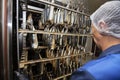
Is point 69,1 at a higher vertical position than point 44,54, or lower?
higher

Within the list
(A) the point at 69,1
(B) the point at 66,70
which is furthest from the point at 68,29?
(B) the point at 66,70

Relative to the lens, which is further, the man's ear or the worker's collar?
the man's ear

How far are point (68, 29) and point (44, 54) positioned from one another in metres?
0.43

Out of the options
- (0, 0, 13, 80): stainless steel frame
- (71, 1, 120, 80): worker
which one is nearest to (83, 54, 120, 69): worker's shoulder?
(71, 1, 120, 80): worker

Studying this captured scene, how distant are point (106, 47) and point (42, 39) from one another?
0.95 metres

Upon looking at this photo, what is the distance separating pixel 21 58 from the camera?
59.8 inches

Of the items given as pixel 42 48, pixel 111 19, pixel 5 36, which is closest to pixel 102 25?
pixel 111 19

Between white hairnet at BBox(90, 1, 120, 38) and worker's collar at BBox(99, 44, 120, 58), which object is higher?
white hairnet at BBox(90, 1, 120, 38)

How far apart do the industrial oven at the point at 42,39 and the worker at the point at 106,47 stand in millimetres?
614

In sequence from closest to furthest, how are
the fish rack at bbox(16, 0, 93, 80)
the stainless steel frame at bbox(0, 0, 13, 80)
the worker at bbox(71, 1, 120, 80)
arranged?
the worker at bbox(71, 1, 120, 80), the stainless steel frame at bbox(0, 0, 13, 80), the fish rack at bbox(16, 0, 93, 80)

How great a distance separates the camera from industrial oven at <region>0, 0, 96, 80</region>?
4.35 ft

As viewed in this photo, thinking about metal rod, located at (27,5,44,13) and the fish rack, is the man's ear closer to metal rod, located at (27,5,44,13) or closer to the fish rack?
the fish rack

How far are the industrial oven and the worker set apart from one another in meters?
0.61

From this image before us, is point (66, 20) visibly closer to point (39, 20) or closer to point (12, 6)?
point (39, 20)
